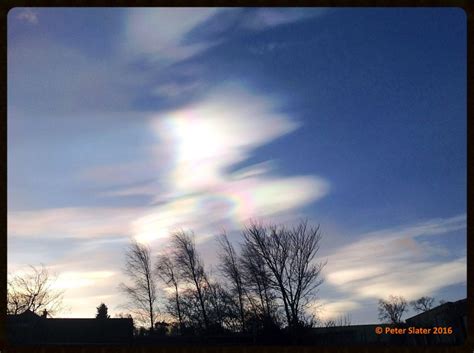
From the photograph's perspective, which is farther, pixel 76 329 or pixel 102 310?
pixel 102 310

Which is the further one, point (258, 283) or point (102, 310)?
point (102, 310)

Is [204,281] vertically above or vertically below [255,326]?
above

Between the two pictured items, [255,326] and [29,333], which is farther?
[29,333]

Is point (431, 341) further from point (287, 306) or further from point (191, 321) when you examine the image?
point (191, 321)

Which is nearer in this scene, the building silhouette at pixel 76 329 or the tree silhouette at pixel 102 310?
the building silhouette at pixel 76 329

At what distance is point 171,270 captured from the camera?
205 ft

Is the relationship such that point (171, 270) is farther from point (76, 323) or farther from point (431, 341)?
point (431, 341)

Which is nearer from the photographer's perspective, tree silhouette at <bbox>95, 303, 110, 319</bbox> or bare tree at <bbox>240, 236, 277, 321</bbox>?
bare tree at <bbox>240, 236, 277, 321</bbox>

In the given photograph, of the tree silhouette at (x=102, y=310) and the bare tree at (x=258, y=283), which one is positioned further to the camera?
the tree silhouette at (x=102, y=310)
